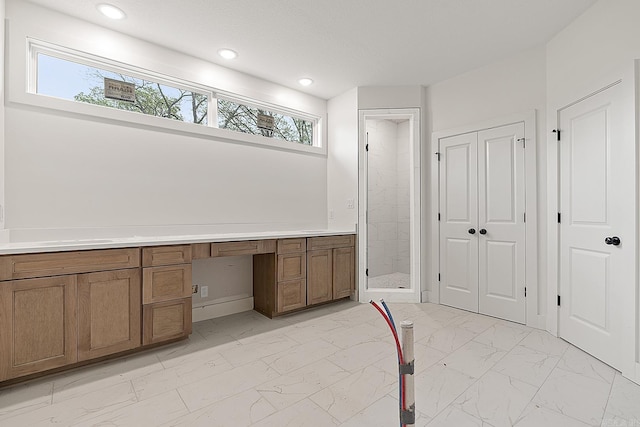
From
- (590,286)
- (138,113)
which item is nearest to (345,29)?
(138,113)

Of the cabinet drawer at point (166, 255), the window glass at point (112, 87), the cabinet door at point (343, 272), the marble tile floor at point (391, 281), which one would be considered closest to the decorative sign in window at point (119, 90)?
the window glass at point (112, 87)

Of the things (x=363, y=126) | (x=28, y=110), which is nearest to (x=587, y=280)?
(x=363, y=126)

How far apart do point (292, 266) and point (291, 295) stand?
0.32 meters

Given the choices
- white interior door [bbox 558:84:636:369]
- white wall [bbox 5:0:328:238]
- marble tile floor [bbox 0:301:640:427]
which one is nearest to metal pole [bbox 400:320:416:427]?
marble tile floor [bbox 0:301:640:427]

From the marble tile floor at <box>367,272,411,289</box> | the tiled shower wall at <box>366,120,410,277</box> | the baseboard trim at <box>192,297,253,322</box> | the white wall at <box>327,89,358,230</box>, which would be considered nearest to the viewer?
the baseboard trim at <box>192,297,253,322</box>

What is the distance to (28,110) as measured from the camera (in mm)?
2432

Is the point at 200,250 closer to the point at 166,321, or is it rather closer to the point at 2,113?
the point at 166,321

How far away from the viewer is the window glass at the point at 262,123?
358 cm

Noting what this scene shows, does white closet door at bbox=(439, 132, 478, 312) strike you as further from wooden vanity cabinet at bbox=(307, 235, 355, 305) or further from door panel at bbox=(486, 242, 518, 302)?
wooden vanity cabinet at bbox=(307, 235, 355, 305)

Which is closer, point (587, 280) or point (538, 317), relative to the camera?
point (587, 280)

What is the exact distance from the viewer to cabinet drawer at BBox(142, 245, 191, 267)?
8.06 feet

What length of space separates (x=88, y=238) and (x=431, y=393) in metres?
2.92

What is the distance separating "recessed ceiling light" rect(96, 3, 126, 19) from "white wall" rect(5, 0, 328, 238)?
246 millimetres

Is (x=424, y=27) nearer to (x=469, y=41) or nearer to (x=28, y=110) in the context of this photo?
(x=469, y=41)
